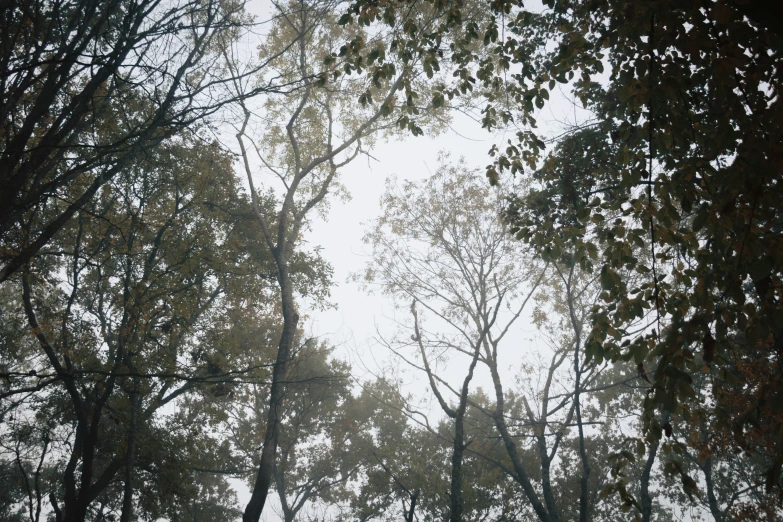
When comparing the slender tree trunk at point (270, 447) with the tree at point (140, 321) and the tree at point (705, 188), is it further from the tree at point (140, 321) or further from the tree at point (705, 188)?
the tree at point (705, 188)

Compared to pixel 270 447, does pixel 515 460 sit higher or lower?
higher

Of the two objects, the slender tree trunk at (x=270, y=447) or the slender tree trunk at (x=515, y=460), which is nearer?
the slender tree trunk at (x=270, y=447)

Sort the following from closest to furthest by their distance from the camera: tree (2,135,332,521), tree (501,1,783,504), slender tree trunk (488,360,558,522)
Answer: tree (501,1,783,504) → tree (2,135,332,521) → slender tree trunk (488,360,558,522)

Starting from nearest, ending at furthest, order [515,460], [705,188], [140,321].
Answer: [705,188] → [140,321] → [515,460]

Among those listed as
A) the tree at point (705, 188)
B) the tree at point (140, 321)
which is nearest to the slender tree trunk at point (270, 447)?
the tree at point (140, 321)

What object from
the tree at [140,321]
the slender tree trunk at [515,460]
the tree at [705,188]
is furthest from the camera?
the slender tree trunk at [515,460]

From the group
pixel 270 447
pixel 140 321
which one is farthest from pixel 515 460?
pixel 140 321

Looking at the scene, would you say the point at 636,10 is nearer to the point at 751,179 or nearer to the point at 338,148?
the point at 751,179

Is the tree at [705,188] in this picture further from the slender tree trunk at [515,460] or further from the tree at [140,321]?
the slender tree trunk at [515,460]

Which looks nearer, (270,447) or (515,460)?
(270,447)

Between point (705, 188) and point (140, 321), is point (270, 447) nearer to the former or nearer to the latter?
point (140, 321)

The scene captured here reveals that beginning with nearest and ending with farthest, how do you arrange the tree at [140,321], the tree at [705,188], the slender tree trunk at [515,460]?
the tree at [705,188]
the tree at [140,321]
the slender tree trunk at [515,460]

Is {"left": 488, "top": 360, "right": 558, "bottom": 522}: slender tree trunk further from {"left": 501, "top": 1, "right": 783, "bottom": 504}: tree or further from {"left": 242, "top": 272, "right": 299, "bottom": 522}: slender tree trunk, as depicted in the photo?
{"left": 501, "top": 1, "right": 783, "bottom": 504}: tree

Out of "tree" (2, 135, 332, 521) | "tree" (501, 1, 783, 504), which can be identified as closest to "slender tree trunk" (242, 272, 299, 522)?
"tree" (2, 135, 332, 521)
